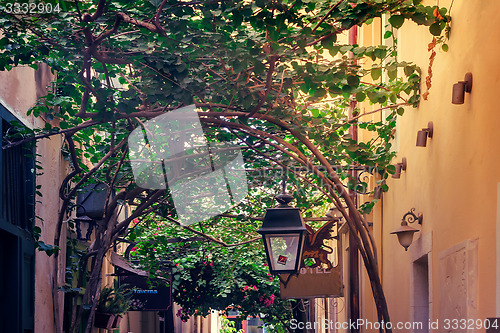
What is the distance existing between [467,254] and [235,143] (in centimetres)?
512

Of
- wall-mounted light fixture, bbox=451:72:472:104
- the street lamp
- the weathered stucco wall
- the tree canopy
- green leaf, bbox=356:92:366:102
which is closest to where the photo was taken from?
wall-mounted light fixture, bbox=451:72:472:104

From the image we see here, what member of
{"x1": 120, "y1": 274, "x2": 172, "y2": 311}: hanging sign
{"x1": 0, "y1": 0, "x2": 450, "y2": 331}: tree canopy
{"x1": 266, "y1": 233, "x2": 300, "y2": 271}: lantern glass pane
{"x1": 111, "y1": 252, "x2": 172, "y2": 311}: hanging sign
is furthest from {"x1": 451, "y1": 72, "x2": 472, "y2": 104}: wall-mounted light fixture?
{"x1": 120, "y1": 274, "x2": 172, "y2": 311}: hanging sign

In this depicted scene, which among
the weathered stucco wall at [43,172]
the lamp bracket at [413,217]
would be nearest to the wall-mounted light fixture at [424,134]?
the lamp bracket at [413,217]

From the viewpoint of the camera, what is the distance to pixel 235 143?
10242 millimetres

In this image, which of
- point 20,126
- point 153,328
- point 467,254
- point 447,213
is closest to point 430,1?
point 447,213

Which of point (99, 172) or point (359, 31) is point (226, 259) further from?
point (99, 172)

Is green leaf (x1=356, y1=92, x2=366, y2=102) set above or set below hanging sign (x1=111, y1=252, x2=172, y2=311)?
above

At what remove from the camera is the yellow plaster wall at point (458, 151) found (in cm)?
508

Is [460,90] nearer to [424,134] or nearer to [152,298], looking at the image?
[424,134]

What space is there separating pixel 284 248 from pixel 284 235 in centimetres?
14

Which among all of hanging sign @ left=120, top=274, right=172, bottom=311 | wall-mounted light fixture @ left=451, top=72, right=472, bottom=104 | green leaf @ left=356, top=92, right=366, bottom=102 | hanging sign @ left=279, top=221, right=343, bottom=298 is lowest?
hanging sign @ left=120, top=274, right=172, bottom=311

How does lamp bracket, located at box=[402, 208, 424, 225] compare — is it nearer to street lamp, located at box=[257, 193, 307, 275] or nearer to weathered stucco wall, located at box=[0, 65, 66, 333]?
street lamp, located at box=[257, 193, 307, 275]

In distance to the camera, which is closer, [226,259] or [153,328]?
[226,259]

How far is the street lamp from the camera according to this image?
7.31 meters
